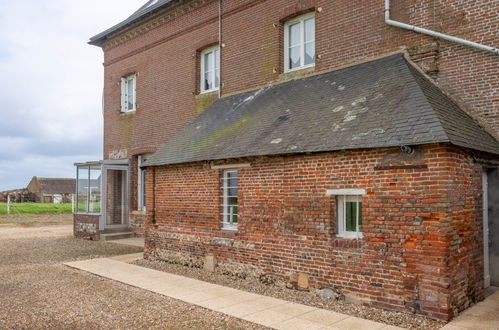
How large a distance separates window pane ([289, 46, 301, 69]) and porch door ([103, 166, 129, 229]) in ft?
27.8

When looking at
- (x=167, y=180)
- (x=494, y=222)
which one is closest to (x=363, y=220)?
(x=494, y=222)

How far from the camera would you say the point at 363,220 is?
272 inches

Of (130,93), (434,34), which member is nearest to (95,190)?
(130,93)

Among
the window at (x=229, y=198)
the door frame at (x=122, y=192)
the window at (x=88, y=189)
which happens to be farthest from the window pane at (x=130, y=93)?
the window at (x=229, y=198)

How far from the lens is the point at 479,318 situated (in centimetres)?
607

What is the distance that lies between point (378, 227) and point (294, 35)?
7.23 metres

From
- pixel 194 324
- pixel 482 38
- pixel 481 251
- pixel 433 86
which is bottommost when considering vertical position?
pixel 194 324

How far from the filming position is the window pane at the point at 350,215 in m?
7.28

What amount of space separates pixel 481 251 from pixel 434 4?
17.2ft

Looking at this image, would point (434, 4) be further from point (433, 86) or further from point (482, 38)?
point (433, 86)

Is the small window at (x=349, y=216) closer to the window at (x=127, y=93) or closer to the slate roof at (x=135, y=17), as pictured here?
the slate roof at (x=135, y=17)

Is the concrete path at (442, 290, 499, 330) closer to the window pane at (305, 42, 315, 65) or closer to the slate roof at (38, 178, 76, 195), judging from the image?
the window pane at (305, 42, 315, 65)

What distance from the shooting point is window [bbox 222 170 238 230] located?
9680mm

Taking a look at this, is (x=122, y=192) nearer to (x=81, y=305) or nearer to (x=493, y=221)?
(x=81, y=305)
